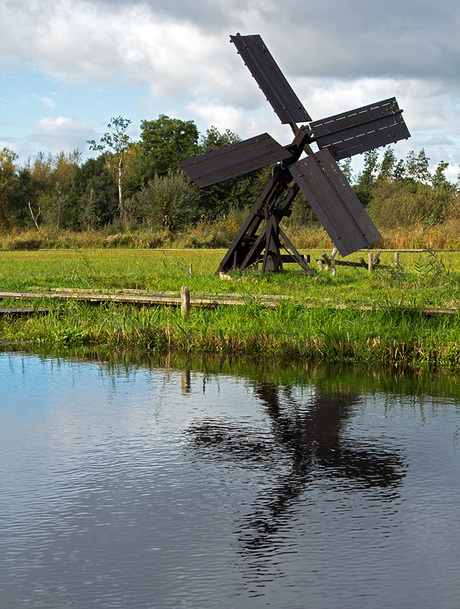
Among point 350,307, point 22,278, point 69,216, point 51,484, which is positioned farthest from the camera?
point 69,216

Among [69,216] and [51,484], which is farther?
[69,216]

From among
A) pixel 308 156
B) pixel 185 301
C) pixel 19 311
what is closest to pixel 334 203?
pixel 308 156

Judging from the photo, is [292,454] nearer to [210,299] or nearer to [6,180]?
[210,299]

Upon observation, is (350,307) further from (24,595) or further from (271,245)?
(24,595)

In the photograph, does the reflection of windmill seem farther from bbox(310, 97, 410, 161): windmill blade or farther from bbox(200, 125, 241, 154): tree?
bbox(200, 125, 241, 154): tree

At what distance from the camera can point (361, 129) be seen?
17328mm

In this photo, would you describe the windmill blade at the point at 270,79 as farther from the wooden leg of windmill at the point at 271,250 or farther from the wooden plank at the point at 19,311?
the wooden plank at the point at 19,311

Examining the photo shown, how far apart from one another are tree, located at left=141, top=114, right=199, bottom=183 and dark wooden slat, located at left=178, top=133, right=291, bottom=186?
47.8 meters

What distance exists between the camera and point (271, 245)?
18328 millimetres

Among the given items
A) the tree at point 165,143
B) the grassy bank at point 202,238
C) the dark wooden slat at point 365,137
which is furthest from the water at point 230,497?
the tree at point 165,143

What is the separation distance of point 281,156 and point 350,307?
502cm

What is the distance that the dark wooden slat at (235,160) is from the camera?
664 inches

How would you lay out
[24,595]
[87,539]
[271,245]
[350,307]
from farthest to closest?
[271,245] < [350,307] < [87,539] < [24,595]

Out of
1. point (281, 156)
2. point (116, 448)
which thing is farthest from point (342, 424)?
point (281, 156)
